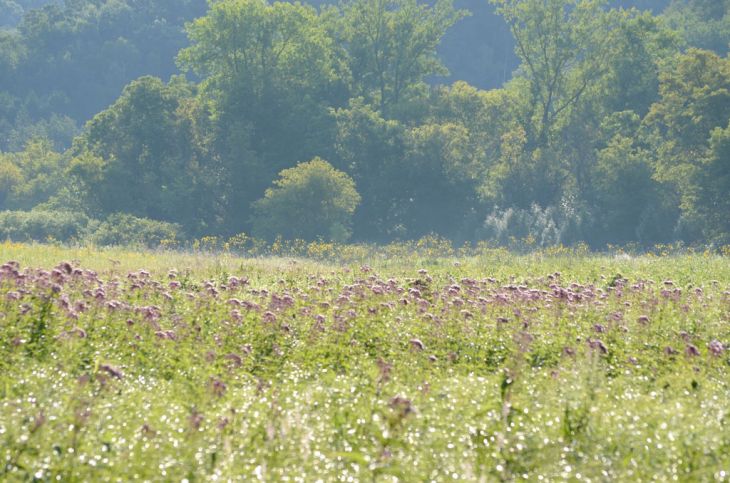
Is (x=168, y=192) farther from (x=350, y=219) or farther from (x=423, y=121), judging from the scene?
(x=423, y=121)

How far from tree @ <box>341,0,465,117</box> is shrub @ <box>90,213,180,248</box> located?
16.3 m

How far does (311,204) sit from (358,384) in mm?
36225

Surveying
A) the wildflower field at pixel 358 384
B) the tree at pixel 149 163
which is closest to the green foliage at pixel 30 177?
the tree at pixel 149 163

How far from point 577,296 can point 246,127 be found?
39.8 meters

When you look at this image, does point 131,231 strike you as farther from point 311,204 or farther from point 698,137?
point 698,137

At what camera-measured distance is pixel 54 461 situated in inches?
242

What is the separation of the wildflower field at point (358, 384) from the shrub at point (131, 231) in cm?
3190

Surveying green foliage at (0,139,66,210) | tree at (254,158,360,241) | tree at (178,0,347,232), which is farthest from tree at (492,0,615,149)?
green foliage at (0,139,66,210)

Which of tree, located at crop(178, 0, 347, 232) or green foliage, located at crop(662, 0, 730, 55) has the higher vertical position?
green foliage, located at crop(662, 0, 730, 55)

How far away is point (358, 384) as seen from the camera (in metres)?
8.12

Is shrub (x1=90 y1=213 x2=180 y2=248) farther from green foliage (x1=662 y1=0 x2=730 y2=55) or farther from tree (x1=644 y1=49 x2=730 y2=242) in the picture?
green foliage (x1=662 y1=0 x2=730 y2=55)

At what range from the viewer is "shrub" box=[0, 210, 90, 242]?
45719 mm

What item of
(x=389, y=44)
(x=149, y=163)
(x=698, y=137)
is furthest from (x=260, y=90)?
(x=698, y=137)

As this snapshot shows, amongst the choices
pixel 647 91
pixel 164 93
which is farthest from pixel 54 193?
pixel 647 91
